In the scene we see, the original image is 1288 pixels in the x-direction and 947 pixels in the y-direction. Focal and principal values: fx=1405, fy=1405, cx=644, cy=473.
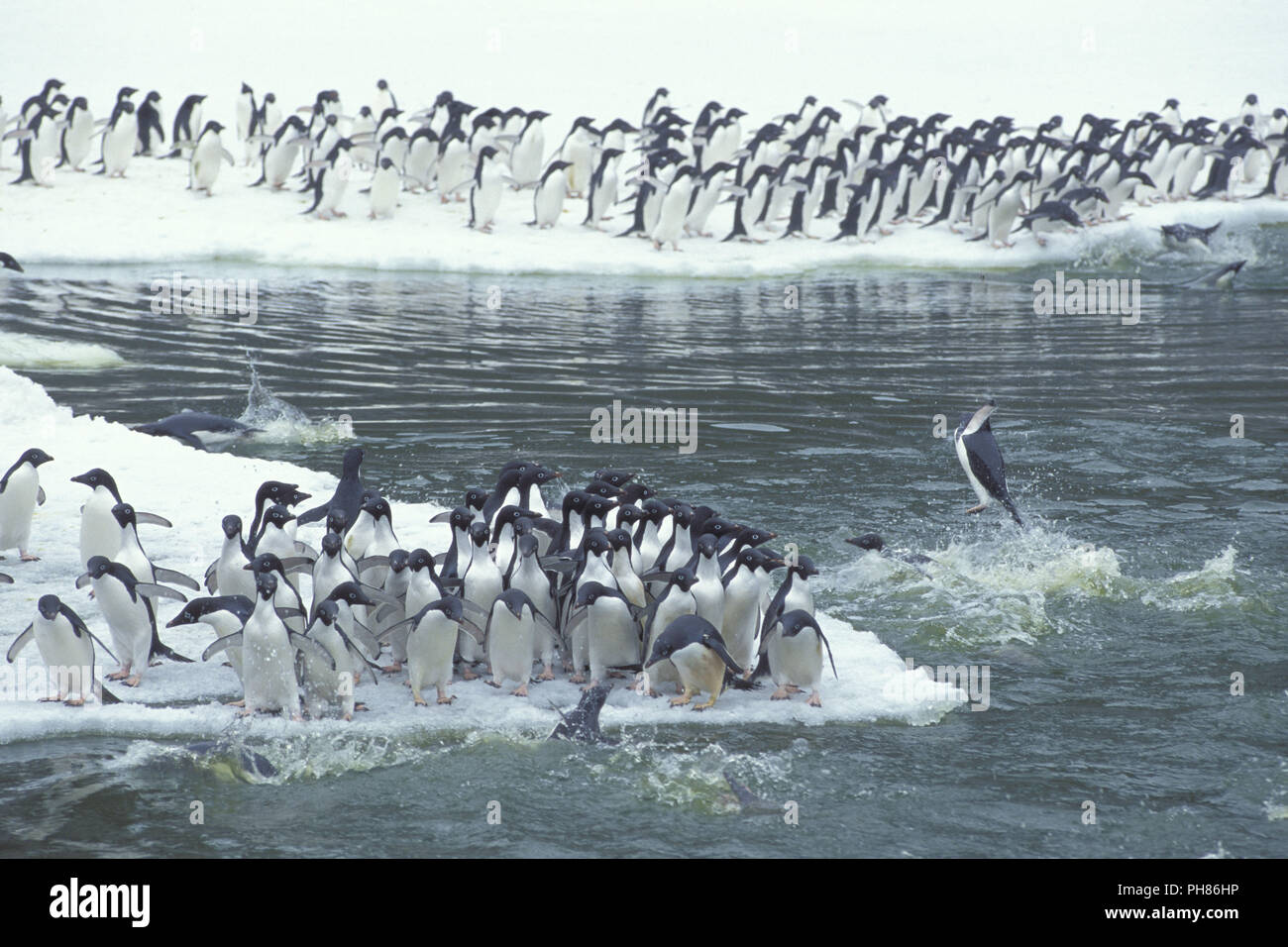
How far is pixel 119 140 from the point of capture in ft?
68.8

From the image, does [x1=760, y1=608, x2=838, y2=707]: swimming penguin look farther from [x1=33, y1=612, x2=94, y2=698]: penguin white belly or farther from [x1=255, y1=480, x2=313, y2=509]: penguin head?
[x1=33, y1=612, x2=94, y2=698]: penguin white belly

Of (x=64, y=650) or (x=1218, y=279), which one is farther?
(x=1218, y=279)

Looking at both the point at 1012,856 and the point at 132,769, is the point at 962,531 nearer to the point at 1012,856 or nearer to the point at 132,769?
the point at 1012,856

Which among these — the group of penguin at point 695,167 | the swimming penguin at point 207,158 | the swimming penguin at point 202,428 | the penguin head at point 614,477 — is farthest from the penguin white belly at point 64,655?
the swimming penguin at point 207,158

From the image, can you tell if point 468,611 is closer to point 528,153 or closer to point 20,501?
point 20,501

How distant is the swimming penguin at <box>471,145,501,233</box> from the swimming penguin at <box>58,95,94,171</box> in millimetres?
6321

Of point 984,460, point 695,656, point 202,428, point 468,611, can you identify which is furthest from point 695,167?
point 695,656

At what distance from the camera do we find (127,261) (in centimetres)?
1834

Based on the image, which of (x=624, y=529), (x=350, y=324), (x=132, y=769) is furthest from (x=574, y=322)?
(x=132, y=769)

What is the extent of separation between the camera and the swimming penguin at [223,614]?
18.3 feet

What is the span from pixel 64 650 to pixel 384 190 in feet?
49.4

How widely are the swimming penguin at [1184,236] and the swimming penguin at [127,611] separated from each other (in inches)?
690

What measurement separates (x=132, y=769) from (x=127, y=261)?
14636mm
